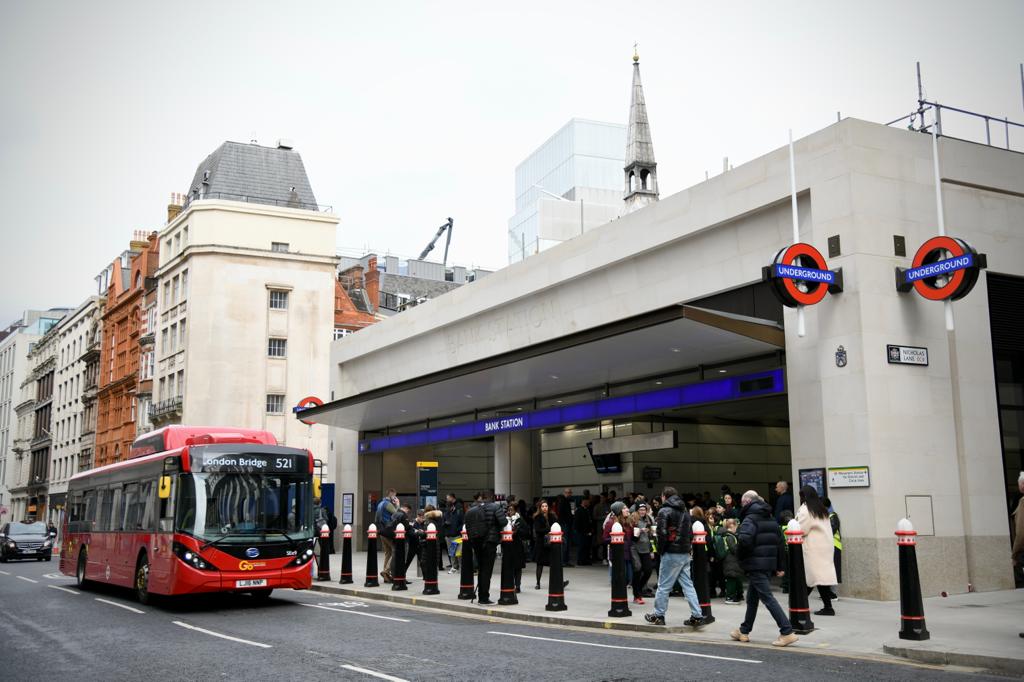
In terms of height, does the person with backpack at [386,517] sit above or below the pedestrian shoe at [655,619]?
above

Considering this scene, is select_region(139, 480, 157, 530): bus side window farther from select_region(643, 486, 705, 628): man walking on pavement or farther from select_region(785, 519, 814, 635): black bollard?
select_region(785, 519, 814, 635): black bollard

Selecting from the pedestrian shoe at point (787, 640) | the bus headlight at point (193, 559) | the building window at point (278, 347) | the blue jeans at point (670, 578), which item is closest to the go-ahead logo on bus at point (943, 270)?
the blue jeans at point (670, 578)

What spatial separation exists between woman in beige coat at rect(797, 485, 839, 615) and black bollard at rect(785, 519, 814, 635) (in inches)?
51.6

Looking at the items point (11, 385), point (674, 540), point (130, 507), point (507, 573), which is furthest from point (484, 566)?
point (11, 385)

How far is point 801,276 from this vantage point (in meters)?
16.0

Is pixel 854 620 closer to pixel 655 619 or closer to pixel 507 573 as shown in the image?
pixel 655 619

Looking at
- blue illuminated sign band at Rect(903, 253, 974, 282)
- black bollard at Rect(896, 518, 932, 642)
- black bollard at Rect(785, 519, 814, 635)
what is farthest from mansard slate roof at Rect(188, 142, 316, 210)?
black bollard at Rect(896, 518, 932, 642)

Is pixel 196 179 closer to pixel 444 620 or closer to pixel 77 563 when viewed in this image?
pixel 77 563

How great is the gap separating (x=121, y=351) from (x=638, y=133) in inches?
1681

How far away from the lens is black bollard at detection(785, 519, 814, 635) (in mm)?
11508

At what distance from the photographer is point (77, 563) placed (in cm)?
2197

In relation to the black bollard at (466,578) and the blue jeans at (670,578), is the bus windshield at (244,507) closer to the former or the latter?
the black bollard at (466,578)

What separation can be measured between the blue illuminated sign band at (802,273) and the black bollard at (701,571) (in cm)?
530

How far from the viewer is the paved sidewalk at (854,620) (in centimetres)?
981
